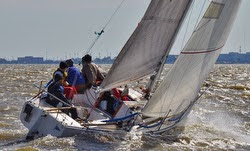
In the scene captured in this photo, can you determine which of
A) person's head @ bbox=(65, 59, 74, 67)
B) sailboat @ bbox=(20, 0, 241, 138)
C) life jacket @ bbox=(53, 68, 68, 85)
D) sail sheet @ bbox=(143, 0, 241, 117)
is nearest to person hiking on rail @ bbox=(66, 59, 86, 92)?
person's head @ bbox=(65, 59, 74, 67)

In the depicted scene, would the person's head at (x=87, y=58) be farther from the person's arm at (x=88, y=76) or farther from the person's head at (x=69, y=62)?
the person's head at (x=69, y=62)

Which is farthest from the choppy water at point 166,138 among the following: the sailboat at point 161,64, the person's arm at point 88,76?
the person's arm at point 88,76

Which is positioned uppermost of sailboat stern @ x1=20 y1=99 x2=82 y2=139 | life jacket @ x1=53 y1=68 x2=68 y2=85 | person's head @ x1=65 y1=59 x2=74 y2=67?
→ person's head @ x1=65 y1=59 x2=74 y2=67

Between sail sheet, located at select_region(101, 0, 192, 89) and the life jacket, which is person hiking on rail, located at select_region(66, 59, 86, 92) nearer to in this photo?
the life jacket

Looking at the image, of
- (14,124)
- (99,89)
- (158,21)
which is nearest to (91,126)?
(99,89)

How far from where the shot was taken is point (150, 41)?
40.3 ft

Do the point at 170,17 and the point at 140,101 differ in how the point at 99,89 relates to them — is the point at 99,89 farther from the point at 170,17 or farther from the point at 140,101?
the point at 170,17

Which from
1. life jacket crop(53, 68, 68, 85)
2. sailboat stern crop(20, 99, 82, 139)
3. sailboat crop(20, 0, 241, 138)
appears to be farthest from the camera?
life jacket crop(53, 68, 68, 85)

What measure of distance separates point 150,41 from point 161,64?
623 millimetres

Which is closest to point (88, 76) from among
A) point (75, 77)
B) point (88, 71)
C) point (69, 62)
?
point (88, 71)

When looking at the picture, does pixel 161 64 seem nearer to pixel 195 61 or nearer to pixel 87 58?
pixel 195 61

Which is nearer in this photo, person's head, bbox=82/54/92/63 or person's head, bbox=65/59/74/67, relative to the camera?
person's head, bbox=82/54/92/63

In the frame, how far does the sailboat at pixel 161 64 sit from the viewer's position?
11.8 m

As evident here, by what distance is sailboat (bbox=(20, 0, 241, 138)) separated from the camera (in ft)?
38.8
